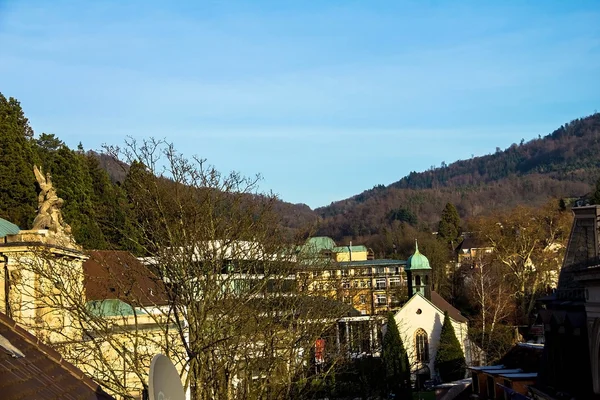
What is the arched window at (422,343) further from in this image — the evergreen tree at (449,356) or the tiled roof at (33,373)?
the tiled roof at (33,373)

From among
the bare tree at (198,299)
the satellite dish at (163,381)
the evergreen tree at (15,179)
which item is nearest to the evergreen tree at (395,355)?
the bare tree at (198,299)

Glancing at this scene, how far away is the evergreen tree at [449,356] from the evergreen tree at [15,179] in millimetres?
26836

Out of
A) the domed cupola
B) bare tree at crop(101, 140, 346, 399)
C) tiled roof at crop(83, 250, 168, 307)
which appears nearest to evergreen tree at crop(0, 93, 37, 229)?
tiled roof at crop(83, 250, 168, 307)

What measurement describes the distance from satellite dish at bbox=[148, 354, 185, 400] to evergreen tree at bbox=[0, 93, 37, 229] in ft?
110

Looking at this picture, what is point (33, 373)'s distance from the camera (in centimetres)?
693

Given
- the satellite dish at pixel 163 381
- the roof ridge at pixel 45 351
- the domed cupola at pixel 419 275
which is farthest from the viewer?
the domed cupola at pixel 419 275

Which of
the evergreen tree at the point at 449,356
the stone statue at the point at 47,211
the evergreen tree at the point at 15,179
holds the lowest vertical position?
the evergreen tree at the point at 449,356

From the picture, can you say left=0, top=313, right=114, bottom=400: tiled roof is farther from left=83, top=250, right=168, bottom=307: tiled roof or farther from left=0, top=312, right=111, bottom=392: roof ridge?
left=83, top=250, right=168, bottom=307: tiled roof

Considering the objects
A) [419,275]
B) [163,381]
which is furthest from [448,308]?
[163,381]

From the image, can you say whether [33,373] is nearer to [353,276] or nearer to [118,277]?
[118,277]

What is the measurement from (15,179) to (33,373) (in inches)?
1403

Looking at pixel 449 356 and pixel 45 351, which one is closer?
pixel 45 351

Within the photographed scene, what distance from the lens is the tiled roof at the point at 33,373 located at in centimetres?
627

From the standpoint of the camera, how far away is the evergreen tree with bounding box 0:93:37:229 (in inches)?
1564
